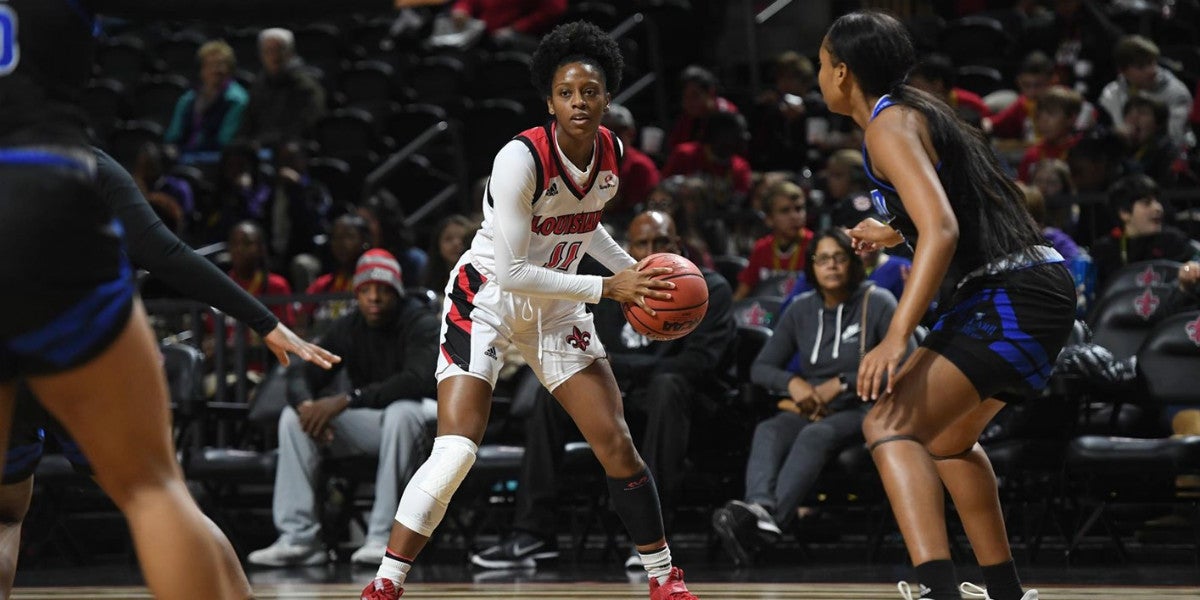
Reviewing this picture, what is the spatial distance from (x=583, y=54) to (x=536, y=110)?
736 centimetres

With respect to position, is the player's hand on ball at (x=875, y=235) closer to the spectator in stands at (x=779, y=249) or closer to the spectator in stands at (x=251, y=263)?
the spectator in stands at (x=779, y=249)

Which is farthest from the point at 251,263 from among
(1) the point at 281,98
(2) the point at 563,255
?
(2) the point at 563,255

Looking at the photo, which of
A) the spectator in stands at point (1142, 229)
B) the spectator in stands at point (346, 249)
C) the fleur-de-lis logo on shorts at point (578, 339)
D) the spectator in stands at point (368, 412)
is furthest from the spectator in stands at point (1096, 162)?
the fleur-de-lis logo on shorts at point (578, 339)

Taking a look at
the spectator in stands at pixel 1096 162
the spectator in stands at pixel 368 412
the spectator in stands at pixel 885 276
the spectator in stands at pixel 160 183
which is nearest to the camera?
the spectator in stands at pixel 368 412

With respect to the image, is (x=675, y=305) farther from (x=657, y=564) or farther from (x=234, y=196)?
(x=234, y=196)

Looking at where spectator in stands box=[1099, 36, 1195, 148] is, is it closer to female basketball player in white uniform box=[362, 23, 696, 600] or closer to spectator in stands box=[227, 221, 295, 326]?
spectator in stands box=[227, 221, 295, 326]

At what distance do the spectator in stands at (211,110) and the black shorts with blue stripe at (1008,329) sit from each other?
928 cm

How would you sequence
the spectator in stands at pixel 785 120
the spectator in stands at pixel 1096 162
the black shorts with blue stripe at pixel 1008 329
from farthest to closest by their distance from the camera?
the spectator in stands at pixel 785 120 → the spectator in stands at pixel 1096 162 → the black shorts with blue stripe at pixel 1008 329

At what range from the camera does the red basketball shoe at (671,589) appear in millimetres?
4574

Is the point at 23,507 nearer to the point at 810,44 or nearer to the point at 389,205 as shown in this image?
the point at 389,205

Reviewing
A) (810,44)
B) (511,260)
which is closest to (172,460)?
(511,260)

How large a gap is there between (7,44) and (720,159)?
7652 millimetres

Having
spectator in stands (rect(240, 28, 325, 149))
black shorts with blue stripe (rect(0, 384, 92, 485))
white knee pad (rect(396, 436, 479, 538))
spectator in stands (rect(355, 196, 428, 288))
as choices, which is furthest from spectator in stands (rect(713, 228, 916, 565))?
spectator in stands (rect(240, 28, 325, 149))

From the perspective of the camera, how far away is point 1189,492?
275 inches
